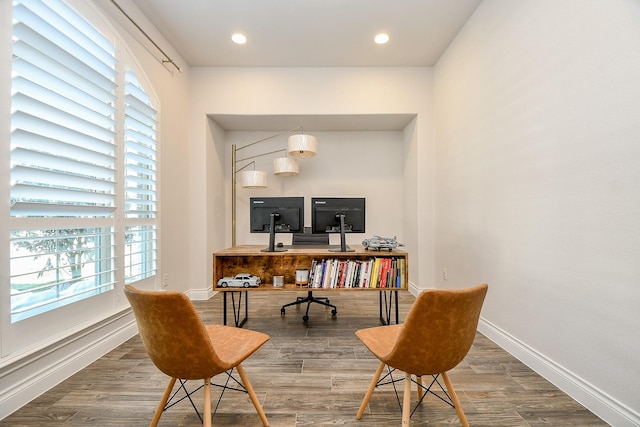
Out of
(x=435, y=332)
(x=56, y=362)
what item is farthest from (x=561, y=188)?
(x=56, y=362)

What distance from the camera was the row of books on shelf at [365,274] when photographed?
8.24 ft

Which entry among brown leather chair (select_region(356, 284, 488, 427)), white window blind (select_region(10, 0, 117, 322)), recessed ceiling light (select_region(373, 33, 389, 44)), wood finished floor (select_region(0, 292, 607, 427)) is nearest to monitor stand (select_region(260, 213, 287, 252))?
wood finished floor (select_region(0, 292, 607, 427))

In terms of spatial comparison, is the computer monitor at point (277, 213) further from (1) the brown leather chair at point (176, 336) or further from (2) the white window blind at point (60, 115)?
(1) the brown leather chair at point (176, 336)

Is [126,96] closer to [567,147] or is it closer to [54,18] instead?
[54,18]

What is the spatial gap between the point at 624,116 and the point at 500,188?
974 mm

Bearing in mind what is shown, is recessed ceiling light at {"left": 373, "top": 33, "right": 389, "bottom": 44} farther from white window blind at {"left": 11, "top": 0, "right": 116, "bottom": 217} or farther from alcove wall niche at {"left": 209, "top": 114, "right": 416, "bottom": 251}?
white window blind at {"left": 11, "top": 0, "right": 116, "bottom": 217}

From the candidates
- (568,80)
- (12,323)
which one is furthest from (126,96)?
(568,80)

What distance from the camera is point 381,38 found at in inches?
120

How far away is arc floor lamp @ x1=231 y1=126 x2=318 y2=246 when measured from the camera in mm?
3281

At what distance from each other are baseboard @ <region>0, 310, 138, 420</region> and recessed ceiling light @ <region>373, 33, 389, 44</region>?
146 inches

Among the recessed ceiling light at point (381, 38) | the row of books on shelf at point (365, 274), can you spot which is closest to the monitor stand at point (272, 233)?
the row of books on shelf at point (365, 274)

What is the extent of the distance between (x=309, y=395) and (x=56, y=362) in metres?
1.68

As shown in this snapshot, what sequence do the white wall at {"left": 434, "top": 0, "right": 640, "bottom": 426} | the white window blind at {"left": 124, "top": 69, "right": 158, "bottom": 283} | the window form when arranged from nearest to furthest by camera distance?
the white wall at {"left": 434, "top": 0, "right": 640, "bottom": 426}
the window
the white window blind at {"left": 124, "top": 69, "right": 158, "bottom": 283}

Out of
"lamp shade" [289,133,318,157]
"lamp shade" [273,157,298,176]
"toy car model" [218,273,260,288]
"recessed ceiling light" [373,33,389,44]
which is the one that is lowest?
"toy car model" [218,273,260,288]
